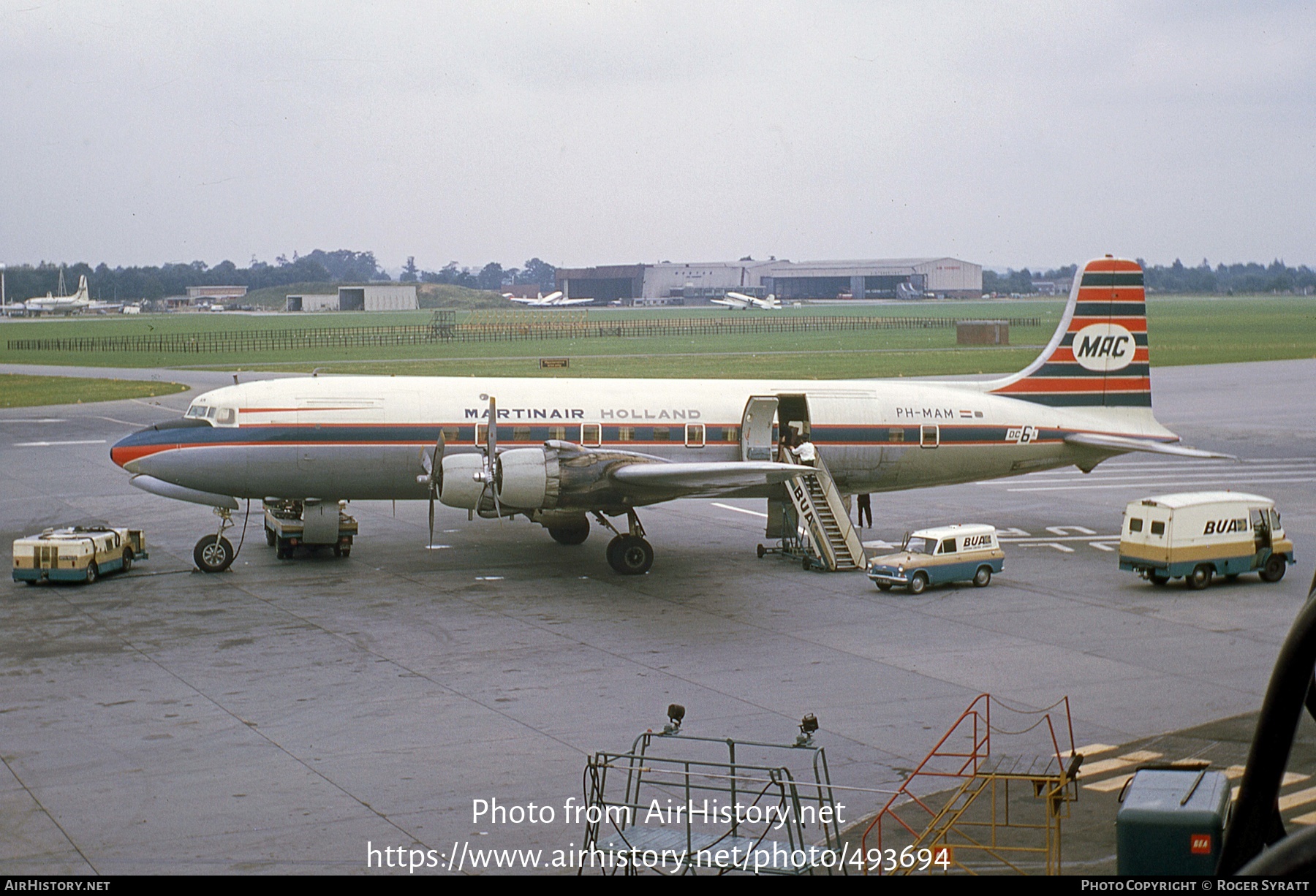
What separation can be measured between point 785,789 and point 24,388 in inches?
3050

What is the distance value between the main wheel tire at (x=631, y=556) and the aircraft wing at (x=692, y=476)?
1416mm

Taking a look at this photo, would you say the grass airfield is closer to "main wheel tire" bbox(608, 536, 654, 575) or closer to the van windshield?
"main wheel tire" bbox(608, 536, 654, 575)

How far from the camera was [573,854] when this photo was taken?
14.4 m

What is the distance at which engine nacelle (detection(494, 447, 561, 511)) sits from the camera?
91.8 ft

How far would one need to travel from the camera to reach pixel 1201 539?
28484 mm

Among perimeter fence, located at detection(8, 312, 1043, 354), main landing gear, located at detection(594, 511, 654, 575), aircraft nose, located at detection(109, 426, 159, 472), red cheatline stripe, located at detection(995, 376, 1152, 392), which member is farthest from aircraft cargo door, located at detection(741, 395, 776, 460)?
perimeter fence, located at detection(8, 312, 1043, 354)

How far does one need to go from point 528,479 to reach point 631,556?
3.60m

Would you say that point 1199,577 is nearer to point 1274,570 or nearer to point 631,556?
point 1274,570

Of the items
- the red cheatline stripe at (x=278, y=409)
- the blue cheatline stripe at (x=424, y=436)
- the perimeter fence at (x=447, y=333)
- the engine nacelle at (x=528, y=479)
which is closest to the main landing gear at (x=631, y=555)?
the engine nacelle at (x=528, y=479)

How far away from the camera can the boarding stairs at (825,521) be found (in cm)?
3081

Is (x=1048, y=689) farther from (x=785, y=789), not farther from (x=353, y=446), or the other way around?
(x=353, y=446)

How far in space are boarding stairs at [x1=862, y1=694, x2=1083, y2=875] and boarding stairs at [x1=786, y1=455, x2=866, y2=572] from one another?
39.3 feet

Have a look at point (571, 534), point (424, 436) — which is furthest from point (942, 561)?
point (424, 436)
